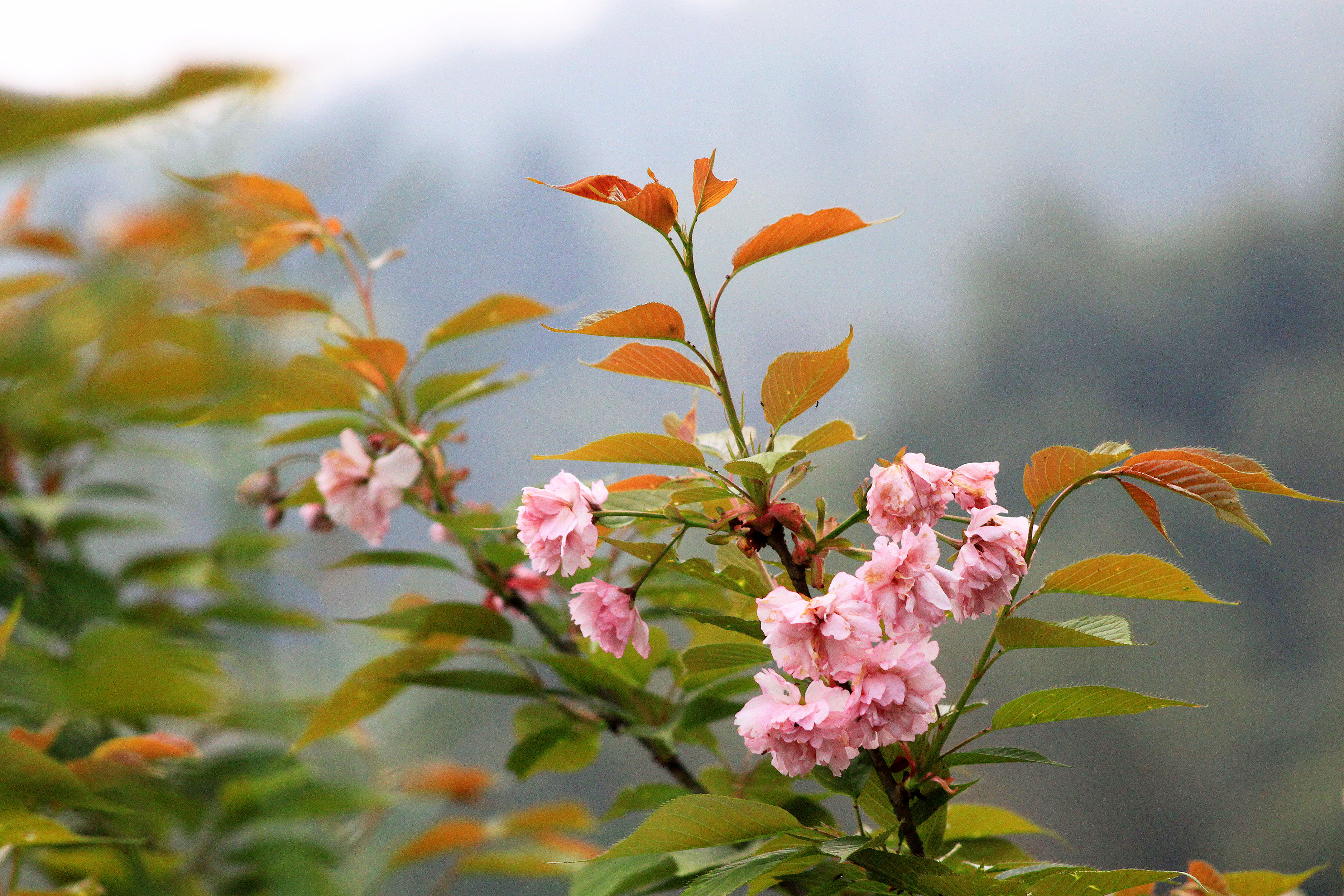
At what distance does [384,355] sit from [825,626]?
1.27 ft

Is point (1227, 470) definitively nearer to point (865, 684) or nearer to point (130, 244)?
point (865, 684)

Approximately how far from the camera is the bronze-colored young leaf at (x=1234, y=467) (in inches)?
12.1

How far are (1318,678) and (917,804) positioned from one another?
117 cm

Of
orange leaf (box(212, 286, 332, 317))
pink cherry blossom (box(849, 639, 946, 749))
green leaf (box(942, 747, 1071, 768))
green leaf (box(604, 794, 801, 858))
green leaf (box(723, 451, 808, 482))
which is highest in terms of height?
orange leaf (box(212, 286, 332, 317))

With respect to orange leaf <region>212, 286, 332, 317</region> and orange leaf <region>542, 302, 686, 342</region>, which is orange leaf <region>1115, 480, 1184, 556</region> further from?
orange leaf <region>212, 286, 332, 317</region>

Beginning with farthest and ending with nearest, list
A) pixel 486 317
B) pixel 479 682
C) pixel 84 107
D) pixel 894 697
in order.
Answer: pixel 486 317, pixel 479 682, pixel 894 697, pixel 84 107

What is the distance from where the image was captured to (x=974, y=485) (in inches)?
12.2

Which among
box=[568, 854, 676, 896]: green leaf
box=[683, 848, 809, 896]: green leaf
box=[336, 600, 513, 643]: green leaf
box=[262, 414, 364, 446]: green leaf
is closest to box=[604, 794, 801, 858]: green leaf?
box=[683, 848, 809, 896]: green leaf

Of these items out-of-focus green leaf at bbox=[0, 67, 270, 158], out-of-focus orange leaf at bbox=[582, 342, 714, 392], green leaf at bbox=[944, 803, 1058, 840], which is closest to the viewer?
out-of-focus green leaf at bbox=[0, 67, 270, 158]

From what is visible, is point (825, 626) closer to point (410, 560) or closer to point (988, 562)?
point (988, 562)

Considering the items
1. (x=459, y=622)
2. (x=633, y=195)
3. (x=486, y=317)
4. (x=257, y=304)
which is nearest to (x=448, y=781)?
(x=257, y=304)

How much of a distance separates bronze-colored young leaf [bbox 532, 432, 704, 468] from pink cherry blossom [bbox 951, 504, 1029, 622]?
0.33 feet

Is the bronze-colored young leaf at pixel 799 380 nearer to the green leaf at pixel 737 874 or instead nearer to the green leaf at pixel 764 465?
the green leaf at pixel 764 465

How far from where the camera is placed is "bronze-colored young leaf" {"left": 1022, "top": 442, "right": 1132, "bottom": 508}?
A: 0.98 ft
